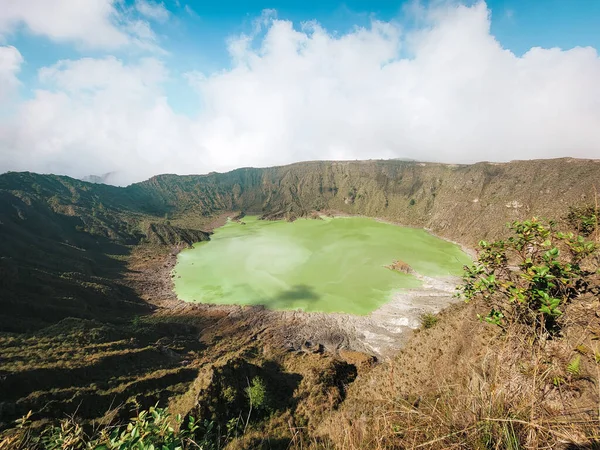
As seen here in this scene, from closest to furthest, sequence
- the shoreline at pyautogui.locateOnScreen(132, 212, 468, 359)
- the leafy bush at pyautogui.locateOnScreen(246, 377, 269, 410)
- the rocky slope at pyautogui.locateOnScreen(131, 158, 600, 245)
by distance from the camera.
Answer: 1. the leafy bush at pyautogui.locateOnScreen(246, 377, 269, 410)
2. the shoreline at pyautogui.locateOnScreen(132, 212, 468, 359)
3. the rocky slope at pyautogui.locateOnScreen(131, 158, 600, 245)

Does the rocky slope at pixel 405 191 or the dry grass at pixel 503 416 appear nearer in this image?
the dry grass at pixel 503 416

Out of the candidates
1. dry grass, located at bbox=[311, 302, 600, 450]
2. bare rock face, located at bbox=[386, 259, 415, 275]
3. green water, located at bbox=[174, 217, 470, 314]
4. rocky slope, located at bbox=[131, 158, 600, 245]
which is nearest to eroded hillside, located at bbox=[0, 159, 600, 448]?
dry grass, located at bbox=[311, 302, 600, 450]

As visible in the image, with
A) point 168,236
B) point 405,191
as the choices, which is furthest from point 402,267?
point 405,191

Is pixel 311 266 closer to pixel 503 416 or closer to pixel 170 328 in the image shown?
pixel 170 328

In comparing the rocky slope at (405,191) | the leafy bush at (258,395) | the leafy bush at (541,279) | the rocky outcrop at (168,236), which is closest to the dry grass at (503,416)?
the leafy bush at (541,279)

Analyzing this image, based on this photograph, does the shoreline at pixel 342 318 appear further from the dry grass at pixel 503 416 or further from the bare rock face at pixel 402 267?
the dry grass at pixel 503 416

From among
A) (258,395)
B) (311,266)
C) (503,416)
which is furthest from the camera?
(311,266)

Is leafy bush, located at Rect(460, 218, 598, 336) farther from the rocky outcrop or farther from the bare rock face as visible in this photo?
the rocky outcrop

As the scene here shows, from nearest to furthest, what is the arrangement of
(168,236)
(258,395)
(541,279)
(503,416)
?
(503,416) < (541,279) < (258,395) < (168,236)

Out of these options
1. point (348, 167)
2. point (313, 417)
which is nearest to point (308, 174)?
point (348, 167)

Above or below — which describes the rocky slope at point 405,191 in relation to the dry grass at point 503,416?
above
